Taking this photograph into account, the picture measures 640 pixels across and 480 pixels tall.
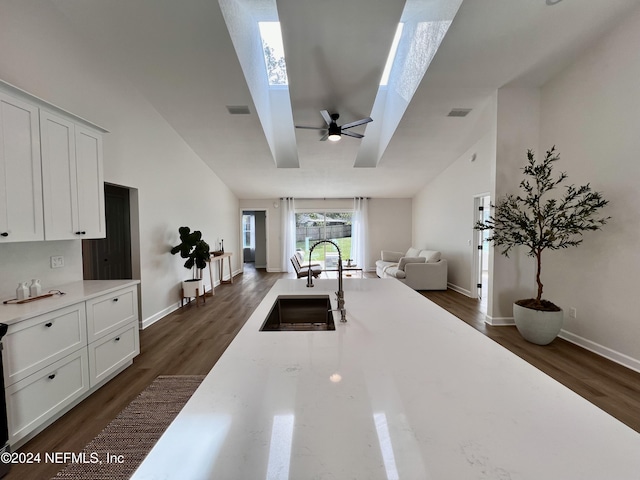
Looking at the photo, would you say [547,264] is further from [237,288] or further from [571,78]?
[237,288]

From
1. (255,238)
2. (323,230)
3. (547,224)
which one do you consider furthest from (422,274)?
(255,238)

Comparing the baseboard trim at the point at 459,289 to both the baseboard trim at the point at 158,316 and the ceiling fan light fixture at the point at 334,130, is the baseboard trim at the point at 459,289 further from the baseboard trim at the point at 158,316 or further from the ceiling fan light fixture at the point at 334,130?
the baseboard trim at the point at 158,316

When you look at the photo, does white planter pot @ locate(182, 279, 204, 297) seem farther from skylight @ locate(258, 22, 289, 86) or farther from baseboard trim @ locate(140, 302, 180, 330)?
skylight @ locate(258, 22, 289, 86)

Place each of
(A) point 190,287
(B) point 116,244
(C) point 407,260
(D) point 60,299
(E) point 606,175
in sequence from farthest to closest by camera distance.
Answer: (C) point 407,260 < (A) point 190,287 < (B) point 116,244 < (E) point 606,175 < (D) point 60,299

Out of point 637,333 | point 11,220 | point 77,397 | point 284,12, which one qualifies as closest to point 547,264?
point 637,333

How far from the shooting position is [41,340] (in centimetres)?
183

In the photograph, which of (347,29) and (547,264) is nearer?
(347,29)

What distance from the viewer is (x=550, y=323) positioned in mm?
3033

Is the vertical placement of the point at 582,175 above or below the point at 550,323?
above

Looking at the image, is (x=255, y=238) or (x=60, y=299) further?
(x=255, y=238)

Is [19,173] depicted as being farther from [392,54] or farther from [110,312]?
[392,54]

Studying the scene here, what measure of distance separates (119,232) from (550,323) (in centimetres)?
570

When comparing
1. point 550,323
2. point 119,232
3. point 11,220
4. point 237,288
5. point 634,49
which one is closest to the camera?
point 11,220

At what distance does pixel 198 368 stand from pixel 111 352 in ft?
2.43
